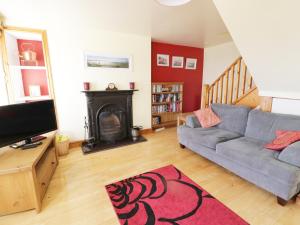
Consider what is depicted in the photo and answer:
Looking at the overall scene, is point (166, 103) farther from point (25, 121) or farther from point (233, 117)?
point (25, 121)

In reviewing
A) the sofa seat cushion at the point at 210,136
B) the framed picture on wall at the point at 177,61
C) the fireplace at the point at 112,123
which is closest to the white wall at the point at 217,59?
the framed picture on wall at the point at 177,61

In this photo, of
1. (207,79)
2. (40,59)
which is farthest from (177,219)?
(207,79)

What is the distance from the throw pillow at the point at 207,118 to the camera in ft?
9.73

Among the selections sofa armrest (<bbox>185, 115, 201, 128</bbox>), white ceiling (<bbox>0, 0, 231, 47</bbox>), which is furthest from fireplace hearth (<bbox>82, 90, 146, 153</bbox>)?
white ceiling (<bbox>0, 0, 231, 47</bbox>)

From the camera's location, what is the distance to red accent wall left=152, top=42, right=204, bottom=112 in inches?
168

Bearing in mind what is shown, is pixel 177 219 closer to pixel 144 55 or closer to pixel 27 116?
pixel 27 116

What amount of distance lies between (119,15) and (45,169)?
2394 millimetres

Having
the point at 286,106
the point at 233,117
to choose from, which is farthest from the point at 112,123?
the point at 286,106

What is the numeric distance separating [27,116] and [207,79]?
464 centimetres

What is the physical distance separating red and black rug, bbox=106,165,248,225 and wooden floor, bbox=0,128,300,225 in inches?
4.1

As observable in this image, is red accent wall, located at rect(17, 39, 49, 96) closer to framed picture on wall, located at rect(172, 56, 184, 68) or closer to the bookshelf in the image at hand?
the bookshelf

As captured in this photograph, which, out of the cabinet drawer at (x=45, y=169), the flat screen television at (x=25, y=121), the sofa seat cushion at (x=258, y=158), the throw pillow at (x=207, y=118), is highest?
the flat screen television at (x=25, y=121)

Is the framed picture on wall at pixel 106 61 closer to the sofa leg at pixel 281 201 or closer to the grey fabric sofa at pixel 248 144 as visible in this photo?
the grey fabric sofa at pixel 248 144

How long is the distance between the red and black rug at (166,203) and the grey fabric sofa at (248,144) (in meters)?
0.54
